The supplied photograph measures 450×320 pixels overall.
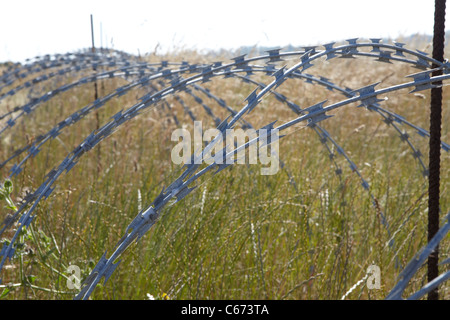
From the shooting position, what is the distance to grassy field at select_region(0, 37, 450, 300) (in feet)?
7.66

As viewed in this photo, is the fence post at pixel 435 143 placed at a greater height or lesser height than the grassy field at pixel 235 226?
greater

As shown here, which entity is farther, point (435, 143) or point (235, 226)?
point (235, 226)

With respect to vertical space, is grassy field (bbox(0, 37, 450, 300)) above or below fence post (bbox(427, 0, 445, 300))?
below

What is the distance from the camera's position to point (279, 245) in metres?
3.14

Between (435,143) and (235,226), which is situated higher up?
(435,143)

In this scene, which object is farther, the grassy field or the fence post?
the grassy field

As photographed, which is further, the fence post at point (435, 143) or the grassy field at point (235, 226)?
the grassy field at point (235, 226)

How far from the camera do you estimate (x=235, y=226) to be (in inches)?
116

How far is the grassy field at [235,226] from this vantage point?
7.66 ft

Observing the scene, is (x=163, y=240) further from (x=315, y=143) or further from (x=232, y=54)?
(x=232, y=54)
